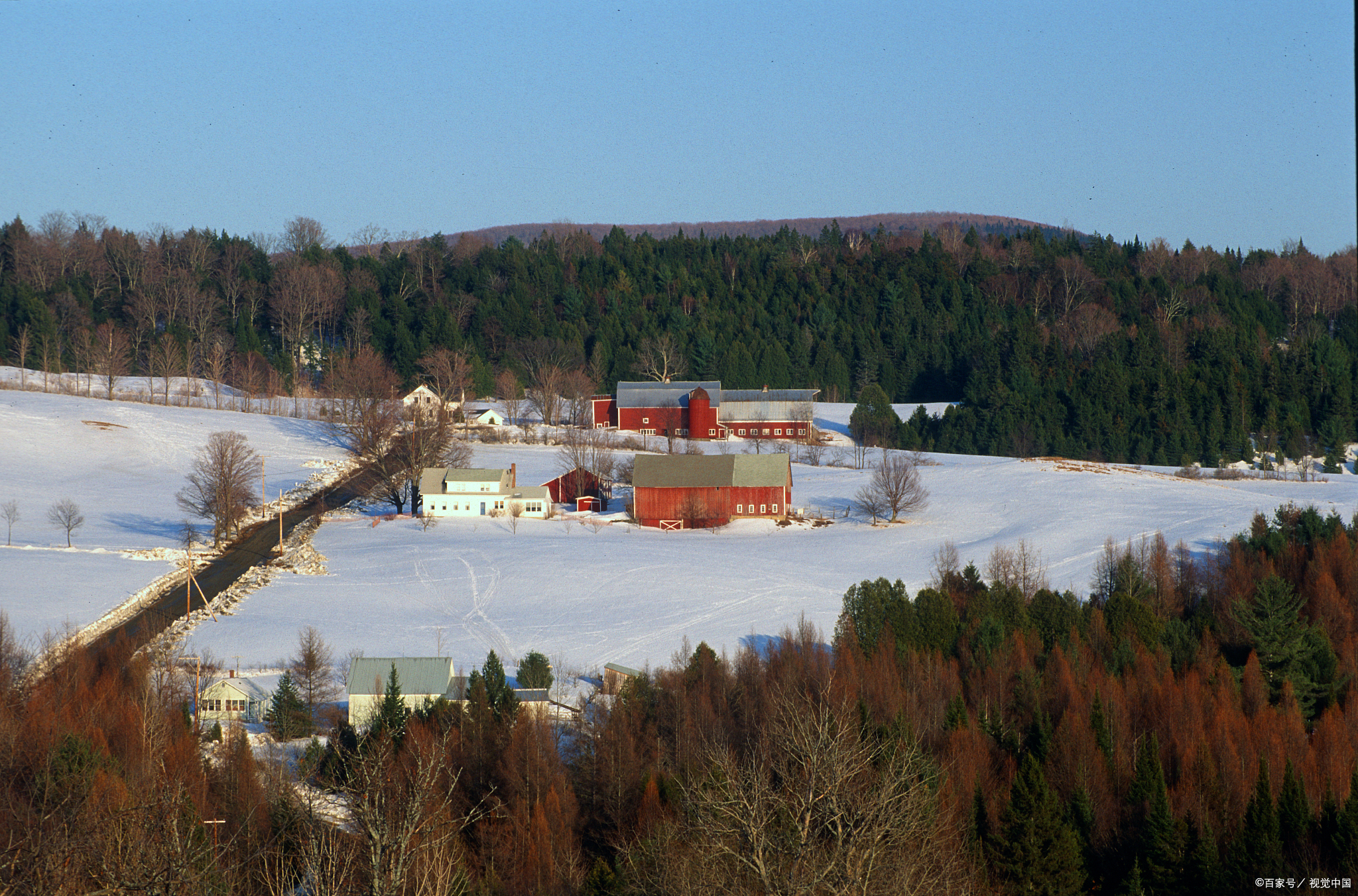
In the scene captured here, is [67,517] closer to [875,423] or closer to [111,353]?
[111,353]

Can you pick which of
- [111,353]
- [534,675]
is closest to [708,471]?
[534,675]

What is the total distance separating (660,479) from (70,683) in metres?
25.9

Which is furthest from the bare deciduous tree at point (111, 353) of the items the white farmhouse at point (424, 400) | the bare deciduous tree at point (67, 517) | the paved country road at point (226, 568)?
the paved country road at point (226, 568)

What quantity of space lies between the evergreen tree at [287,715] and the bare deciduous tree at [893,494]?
26.8 metres

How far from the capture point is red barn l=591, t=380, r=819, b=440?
243 feet

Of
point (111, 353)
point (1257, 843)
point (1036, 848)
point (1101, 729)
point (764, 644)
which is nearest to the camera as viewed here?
point (1257, 843)

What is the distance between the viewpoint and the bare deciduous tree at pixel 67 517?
44938 millimetres

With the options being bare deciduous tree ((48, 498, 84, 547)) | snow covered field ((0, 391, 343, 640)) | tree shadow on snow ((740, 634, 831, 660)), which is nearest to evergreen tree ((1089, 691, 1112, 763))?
tree shadow on snow ((740, 634, 831, 660))

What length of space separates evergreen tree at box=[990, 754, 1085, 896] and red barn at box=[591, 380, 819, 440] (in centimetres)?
5043

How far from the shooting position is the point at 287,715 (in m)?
27.9

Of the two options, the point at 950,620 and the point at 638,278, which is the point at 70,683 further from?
the point at 638,278

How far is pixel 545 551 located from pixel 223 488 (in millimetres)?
12190

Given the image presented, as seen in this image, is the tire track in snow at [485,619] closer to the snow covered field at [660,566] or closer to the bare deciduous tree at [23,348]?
the snow covered field at [660,566]

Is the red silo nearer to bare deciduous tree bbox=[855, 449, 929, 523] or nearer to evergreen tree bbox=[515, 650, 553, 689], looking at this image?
bare deciduous tree bbox=[855, 449, 929, 523]
